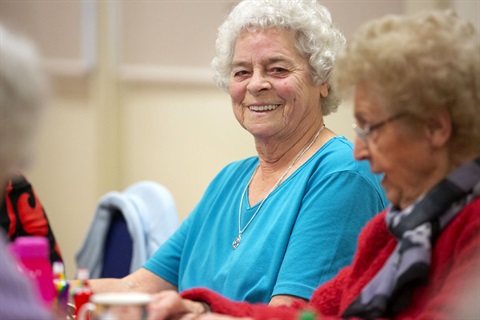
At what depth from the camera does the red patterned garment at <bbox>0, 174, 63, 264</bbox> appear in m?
2.94

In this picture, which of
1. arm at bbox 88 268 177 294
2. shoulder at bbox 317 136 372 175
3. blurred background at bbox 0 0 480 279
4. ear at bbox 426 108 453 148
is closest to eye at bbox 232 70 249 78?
shoulder at bbox 317 136 372 175

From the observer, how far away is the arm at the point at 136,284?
2.42 metres

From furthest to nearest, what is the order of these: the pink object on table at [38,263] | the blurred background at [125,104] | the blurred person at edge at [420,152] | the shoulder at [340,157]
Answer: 1. the blurred background at [125,104]
2. the shoulder at [340,157]
3. the pink object on table at [38,263]
4. the blurred person at edge at [420,152]

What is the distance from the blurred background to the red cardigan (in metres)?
2.29

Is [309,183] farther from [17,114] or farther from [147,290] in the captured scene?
[17,114]

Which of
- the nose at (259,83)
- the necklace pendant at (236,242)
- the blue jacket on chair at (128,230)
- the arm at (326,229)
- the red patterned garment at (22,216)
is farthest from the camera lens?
the blue jacket on chair at (128,230)

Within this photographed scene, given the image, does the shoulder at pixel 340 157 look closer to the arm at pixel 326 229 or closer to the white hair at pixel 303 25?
the arm at pixel 326 229

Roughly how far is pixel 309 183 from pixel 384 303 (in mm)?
801

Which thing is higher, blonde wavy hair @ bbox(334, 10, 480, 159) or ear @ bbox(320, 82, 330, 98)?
blonde wavy hair @ bbox(334, 10, 480, 159)

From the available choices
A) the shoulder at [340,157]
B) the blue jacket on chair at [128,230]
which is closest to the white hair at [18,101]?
the shoulder at [340,157]

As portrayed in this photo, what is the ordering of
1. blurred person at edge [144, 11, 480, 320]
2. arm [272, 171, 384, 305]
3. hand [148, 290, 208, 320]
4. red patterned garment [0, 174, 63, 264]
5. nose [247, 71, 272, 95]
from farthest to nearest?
1. red patterned garment [0, 174, 63, 264]
2. nose [247, 71, 272, 95]
3. arm [272, 171, 384, 305]
4. hand [148, 290, 208, 320]
5. blurred person at edge [144, 11, 480, 320]

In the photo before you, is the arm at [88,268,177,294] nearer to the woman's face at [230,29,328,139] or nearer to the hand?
the woman's face at [230,29,328,139]

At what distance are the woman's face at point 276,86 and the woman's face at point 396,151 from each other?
0.83 m

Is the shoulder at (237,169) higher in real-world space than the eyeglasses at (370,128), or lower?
lower
